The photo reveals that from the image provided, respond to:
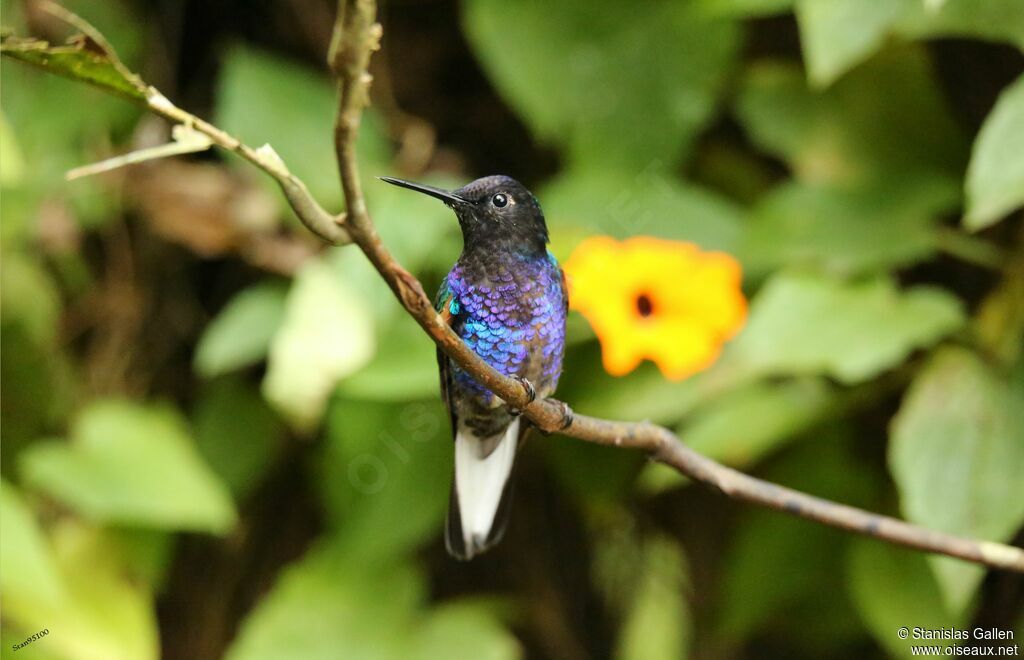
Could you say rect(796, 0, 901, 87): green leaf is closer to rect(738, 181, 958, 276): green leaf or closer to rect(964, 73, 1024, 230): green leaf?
rect(964, 73, 1024, 230): green leaf

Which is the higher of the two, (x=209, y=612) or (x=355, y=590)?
(x=355, y=590)

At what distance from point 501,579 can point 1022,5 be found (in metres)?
1.80

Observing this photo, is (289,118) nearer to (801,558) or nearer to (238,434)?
(238,434)

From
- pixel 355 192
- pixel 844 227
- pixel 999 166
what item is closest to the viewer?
pixel 355 192

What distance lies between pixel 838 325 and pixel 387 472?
3.31ft

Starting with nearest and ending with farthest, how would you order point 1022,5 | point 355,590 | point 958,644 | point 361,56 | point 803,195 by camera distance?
point 361,56 < point 1022,5 < point 958,644 < point 803,195 < point 355,590

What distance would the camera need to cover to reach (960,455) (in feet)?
6.23

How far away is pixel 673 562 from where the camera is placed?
2664 mm

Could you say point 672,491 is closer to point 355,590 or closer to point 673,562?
point 673,562

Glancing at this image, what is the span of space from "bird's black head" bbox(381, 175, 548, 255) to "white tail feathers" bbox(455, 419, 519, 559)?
1.80 ft

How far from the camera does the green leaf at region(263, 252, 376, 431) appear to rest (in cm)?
197

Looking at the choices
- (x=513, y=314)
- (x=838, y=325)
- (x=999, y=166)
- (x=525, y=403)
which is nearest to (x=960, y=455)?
(x=838, y=325)

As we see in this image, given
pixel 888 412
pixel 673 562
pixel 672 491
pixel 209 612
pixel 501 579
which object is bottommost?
pixel 209 612

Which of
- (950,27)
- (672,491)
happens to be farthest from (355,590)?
(950,27)
